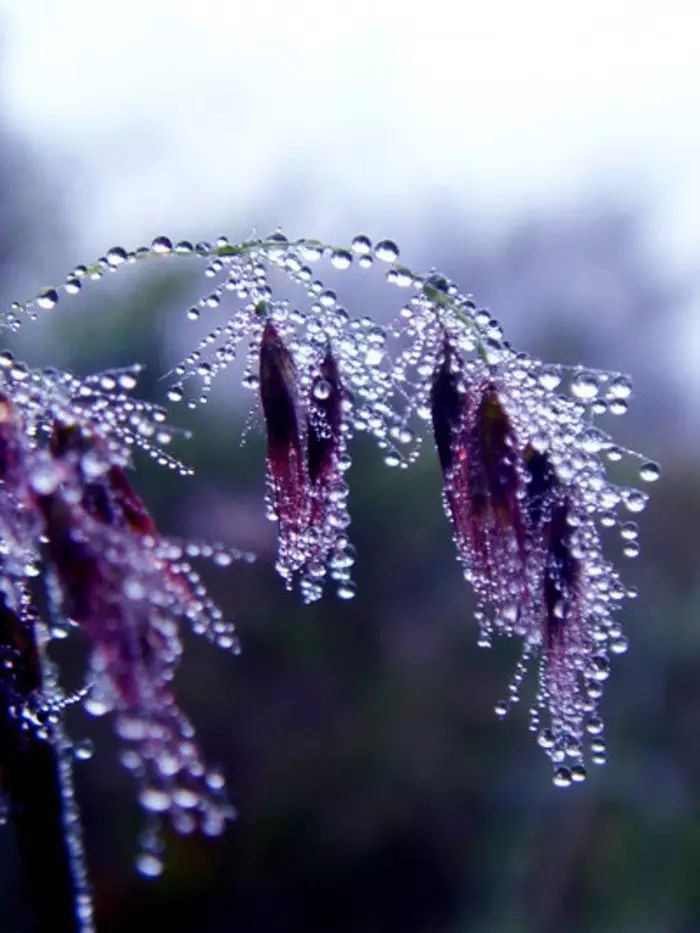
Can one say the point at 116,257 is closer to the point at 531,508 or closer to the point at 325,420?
the point at 325,420

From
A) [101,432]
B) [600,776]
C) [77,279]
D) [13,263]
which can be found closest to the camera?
[101,432]

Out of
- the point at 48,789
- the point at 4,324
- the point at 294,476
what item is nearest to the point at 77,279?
the point at 4,324

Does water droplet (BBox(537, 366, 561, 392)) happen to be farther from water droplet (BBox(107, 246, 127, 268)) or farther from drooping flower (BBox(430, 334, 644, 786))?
water droplet (BBox(107, 246, 127, 268))

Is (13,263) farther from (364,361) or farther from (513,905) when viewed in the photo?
(364,361)

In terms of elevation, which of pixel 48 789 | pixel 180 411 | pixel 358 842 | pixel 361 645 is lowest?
pixel 48 789

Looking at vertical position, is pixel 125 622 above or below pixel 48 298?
below

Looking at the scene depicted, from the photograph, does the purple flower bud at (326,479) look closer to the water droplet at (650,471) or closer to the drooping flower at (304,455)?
the drooping flower at (304,455)

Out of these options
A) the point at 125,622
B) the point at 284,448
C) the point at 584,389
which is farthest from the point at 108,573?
the point at 584,389

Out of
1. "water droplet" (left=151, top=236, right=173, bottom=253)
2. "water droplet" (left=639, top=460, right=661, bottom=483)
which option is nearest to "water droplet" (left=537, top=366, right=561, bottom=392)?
"water droplet" (left=639, top=460, right=661, bottom=483)
